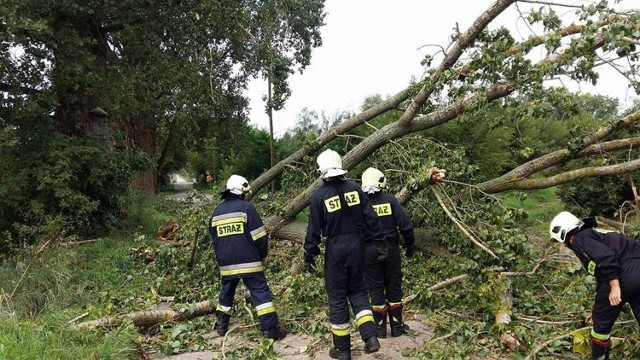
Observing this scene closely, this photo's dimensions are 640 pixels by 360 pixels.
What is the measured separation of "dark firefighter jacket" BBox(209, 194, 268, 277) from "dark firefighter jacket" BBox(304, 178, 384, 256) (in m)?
0.67

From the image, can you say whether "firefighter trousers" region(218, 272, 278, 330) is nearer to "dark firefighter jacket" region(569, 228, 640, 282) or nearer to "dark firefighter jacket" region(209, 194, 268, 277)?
"dark firefighter jacket" region(209, 194, 268, 277)

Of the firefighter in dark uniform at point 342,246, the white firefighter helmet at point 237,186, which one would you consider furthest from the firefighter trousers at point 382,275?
the white firefighter helmet at point 237,186

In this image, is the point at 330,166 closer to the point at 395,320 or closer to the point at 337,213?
the point at 337,213

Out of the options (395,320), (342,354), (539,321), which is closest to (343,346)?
(342,354)

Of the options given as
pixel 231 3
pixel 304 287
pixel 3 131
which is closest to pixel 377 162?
pixel 304 287

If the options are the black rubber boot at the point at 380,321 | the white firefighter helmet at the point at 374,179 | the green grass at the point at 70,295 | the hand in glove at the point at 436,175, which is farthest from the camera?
the hand in glove at the point at 436,175

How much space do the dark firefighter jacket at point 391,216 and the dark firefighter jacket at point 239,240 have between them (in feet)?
3.50

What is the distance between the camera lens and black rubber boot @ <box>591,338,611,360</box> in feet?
11.1

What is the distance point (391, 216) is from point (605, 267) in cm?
170

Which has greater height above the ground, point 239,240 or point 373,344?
point 239,240

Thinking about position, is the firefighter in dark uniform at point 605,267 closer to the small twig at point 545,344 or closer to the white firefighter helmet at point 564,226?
the white firefighter helmet at point 564,226

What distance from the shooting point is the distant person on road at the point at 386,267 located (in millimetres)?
4195

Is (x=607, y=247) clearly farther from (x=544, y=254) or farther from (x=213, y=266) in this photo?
(x=213, y=266)

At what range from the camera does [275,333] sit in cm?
429
